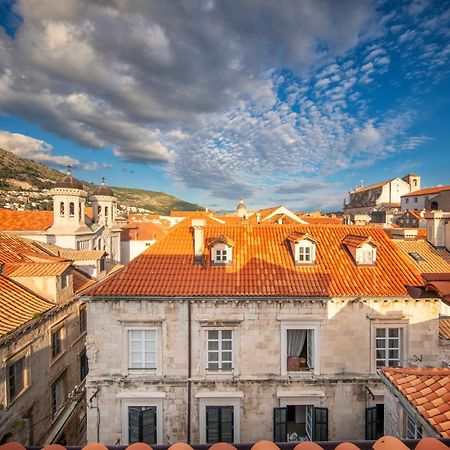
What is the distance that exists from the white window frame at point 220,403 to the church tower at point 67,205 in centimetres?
3130

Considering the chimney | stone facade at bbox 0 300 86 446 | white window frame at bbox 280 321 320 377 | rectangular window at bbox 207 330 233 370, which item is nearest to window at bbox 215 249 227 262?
the chimney

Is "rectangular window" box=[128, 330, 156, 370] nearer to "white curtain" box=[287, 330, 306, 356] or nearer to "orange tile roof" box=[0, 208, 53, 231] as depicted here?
"white curtain" box=[287, 330, 306, 356]

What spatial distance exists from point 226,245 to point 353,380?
27.0ft

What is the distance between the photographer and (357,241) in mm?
14562

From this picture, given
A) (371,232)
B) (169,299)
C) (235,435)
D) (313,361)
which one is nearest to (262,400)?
(235,435)

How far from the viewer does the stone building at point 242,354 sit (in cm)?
1249

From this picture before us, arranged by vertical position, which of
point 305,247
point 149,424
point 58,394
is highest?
point 305,247

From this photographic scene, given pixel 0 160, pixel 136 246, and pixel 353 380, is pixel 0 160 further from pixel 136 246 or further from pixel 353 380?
pixel 353 380

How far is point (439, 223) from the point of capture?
20344mm

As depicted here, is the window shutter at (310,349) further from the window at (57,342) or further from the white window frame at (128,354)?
the window at (57,342)

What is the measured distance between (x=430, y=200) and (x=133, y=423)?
85.2 metres

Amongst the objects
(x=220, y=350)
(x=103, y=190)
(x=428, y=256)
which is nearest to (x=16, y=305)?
(x=220, y=350)

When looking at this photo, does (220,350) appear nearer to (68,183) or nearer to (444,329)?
(444,329)

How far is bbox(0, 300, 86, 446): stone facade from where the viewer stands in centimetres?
1232
